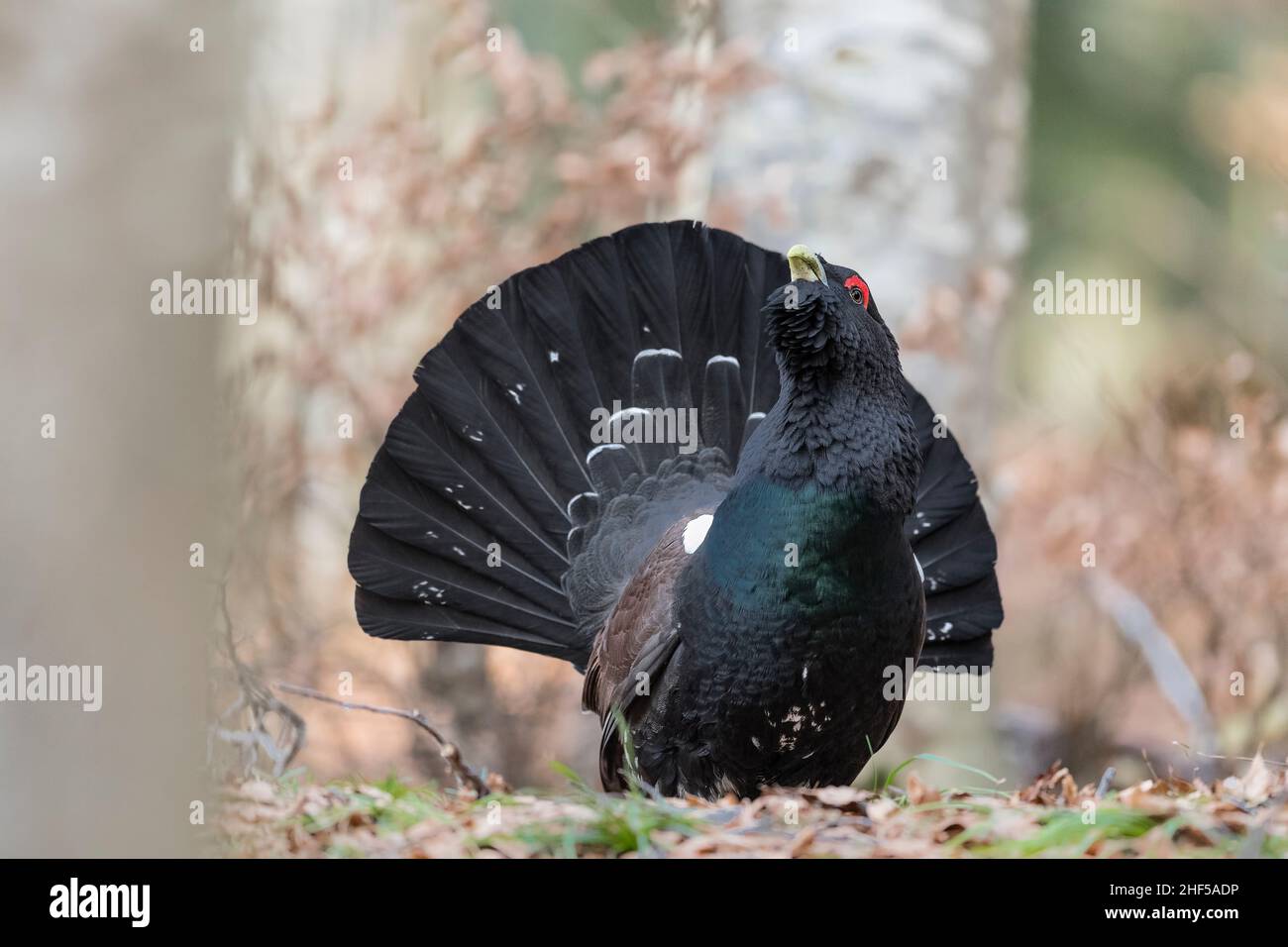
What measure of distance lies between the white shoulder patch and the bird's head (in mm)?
549

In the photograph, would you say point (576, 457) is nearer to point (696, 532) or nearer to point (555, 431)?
point (555, 431)

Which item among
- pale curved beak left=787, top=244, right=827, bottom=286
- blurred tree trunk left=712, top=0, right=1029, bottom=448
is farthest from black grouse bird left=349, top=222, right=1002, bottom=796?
blurred tree trunk left=712, top=0, right=1029, bottom=448

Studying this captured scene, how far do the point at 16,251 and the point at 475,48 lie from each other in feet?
13.6

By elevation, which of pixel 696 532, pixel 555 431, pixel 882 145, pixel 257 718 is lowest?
pixel 257 718

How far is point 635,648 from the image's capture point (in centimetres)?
336

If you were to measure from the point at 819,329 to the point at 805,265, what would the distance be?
0.15 meters

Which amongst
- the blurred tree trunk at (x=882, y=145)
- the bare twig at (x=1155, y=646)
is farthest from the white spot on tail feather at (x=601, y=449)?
the bare twig at (x=1155, y=646)

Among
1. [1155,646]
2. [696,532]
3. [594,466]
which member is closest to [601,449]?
[594,466]

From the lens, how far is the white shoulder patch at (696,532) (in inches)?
134

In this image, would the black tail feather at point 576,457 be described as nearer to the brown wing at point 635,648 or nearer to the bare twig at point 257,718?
the brown wing at point 635,648

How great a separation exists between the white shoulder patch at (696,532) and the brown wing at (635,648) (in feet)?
0.07

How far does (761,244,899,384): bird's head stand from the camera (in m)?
2.97

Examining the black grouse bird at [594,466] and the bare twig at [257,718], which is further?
the black grouse bird at [594,466]

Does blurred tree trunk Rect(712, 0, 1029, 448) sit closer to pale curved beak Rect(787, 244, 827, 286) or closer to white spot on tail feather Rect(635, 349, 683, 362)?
white spot on tail feather Rect(635, 349, 683, 362)
